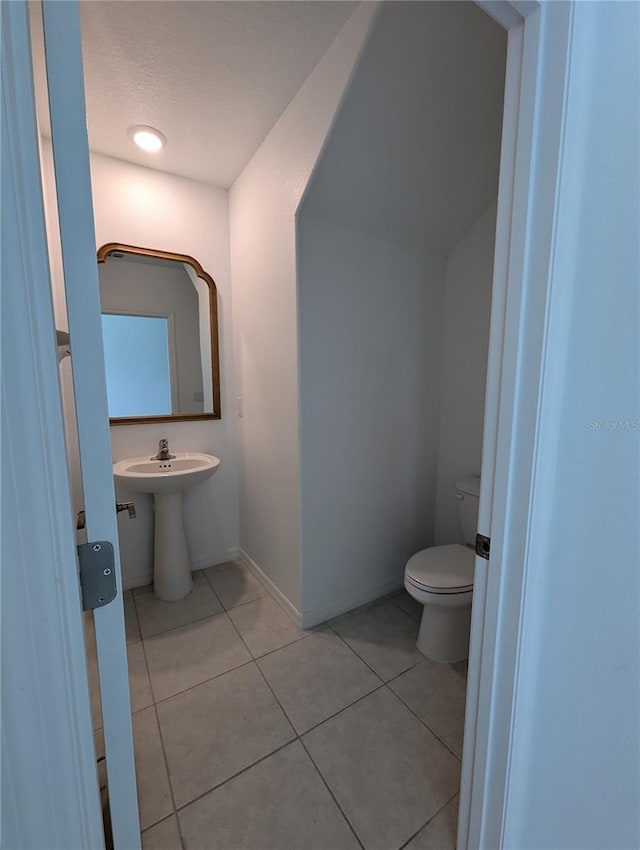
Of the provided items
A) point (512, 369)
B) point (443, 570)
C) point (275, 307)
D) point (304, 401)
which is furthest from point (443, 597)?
point (275, 307)

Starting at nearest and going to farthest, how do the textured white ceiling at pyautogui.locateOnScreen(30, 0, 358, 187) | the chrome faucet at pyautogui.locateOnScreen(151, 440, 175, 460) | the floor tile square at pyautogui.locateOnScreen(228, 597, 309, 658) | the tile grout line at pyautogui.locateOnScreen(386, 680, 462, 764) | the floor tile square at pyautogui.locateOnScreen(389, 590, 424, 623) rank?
the textured white ceiling at pyautogui.locateOnScreen(30, 0, 358, 187)
the tile grout line at pyautogui.locateOnScreen(386, 680, 462, 764)
the floor tile square at pyautogui.locateOnScreen(228, 597, 309, 658)
the floor tile square at pyautogui.locateOnScreen(389, 590, 424, 623)
the chrome faucet at pyautogui.locateOnScreen(151, 440, 175, 460)

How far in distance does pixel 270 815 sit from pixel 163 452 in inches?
64.6

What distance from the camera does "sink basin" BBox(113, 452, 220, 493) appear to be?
181 centimetres

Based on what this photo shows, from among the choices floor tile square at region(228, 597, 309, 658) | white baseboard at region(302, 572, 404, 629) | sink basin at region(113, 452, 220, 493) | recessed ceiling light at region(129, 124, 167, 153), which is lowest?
floor tile square at region(228, 597, 309, 658)

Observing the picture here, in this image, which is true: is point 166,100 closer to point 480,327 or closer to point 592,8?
point 592,8

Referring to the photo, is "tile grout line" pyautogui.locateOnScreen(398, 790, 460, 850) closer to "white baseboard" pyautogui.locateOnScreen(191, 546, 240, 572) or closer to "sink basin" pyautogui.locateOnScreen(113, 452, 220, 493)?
"sink basin" pyautogui.locateOnScreen(113, 452, 220, 493)

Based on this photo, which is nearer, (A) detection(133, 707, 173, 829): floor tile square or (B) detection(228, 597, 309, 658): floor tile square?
(A) detection(133, 707, 173, 829): floor tile square

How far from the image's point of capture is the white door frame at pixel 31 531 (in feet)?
1.19

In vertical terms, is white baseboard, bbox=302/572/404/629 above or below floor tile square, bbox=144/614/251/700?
above

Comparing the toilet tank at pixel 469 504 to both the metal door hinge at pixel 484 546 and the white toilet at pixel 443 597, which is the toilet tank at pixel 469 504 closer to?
the white toilet at pixel 443 597

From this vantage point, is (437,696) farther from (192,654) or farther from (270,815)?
(192,654)

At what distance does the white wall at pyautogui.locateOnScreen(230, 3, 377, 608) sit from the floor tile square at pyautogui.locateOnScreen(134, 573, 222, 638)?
36cm

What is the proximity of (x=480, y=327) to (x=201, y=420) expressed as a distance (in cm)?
176

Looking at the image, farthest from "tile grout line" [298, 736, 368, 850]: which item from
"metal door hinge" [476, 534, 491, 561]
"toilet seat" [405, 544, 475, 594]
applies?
"metal door hinge" [476, 534, 491, 561]
